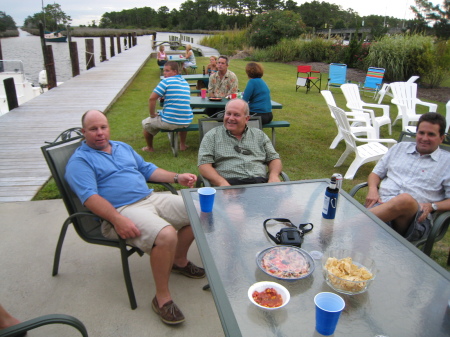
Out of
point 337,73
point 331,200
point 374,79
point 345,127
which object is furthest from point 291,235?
point 337,73

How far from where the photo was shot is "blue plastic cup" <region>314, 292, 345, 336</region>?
1149mm

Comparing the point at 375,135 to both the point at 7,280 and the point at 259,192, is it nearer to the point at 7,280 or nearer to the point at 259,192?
the point at 259,192

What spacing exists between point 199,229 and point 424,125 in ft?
6.21

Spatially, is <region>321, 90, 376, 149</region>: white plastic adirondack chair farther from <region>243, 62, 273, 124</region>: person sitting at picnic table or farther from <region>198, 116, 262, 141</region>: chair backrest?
<region>198, 116, 262, 141</region>: chair backrest

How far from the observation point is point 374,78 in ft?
34.0

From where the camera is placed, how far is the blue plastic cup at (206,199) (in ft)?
6.49

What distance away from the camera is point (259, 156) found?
2963mm

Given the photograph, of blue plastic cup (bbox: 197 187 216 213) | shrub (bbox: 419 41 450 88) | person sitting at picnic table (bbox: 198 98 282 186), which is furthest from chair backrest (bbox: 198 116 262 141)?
shrub (bbox: 419 41 450 88)

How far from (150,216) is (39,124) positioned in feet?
17.6

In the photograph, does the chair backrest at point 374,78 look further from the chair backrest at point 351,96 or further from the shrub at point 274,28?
the shrub at point 274,28

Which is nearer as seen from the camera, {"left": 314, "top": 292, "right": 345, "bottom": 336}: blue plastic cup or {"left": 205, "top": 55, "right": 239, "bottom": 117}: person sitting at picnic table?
{"left": 314, "top": 292, "right": 345, "bottom": 336}: blue plastic cup

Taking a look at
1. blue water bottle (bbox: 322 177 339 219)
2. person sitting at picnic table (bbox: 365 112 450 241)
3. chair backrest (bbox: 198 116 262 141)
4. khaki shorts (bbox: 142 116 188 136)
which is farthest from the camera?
khaki shorts (bbox: 142 116 188 136)

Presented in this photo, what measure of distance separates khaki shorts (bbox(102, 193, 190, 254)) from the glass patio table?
0.21 meters

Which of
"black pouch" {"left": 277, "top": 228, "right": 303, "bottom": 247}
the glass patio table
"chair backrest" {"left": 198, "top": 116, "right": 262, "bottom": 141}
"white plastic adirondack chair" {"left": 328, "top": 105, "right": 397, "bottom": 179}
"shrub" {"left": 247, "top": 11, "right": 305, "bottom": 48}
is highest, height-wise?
"shrub" {"left": 247, "top": 11, "right": 305, "bottom": 48}
